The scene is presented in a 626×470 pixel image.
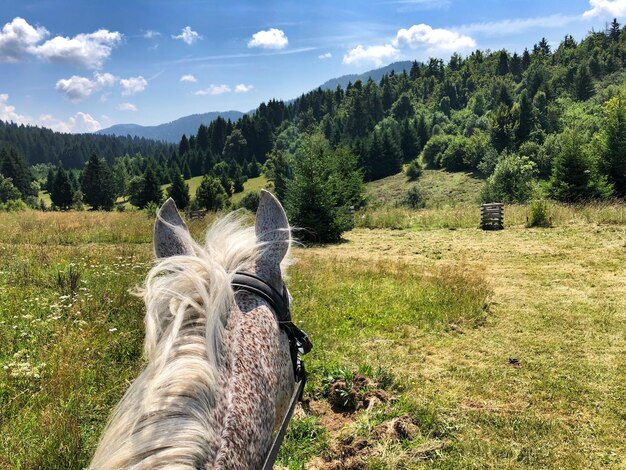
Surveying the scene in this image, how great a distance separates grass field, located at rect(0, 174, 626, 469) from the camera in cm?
303

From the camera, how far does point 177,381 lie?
0.87 meters

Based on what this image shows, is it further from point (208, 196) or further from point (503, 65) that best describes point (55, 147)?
point (503, 65)

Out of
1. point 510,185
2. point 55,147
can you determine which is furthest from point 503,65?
point 55,147

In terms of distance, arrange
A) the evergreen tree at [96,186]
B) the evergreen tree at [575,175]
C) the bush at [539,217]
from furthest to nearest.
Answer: the evergreen tree at [96,186]
the evergreen tree at [575,175]
the bush at [539,217]

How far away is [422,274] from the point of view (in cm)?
A: 890

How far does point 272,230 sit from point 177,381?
2.26 ft

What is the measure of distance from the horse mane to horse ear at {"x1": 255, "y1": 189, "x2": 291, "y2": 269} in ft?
0.57

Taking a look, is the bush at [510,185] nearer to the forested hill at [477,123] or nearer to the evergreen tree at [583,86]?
the forested hill at [477,123]

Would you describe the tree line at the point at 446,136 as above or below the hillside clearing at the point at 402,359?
above

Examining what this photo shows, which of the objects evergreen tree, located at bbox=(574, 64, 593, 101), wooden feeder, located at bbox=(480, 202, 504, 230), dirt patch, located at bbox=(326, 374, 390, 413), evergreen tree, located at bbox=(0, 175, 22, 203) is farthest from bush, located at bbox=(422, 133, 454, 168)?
dirt patch, located at bbox=(326, 374, 390, 413)

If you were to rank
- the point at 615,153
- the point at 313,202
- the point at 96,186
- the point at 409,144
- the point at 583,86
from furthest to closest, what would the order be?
the point at 583,86 → the point at 409,144 → the point at 96,186 → the point at 615,153 → the point at 313,202

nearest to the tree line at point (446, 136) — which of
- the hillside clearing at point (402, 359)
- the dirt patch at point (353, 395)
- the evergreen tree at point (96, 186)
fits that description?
the evergreen tree at point (96, 186)

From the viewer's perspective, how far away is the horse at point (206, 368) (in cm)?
78

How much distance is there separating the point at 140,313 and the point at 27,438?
7.20 ft
